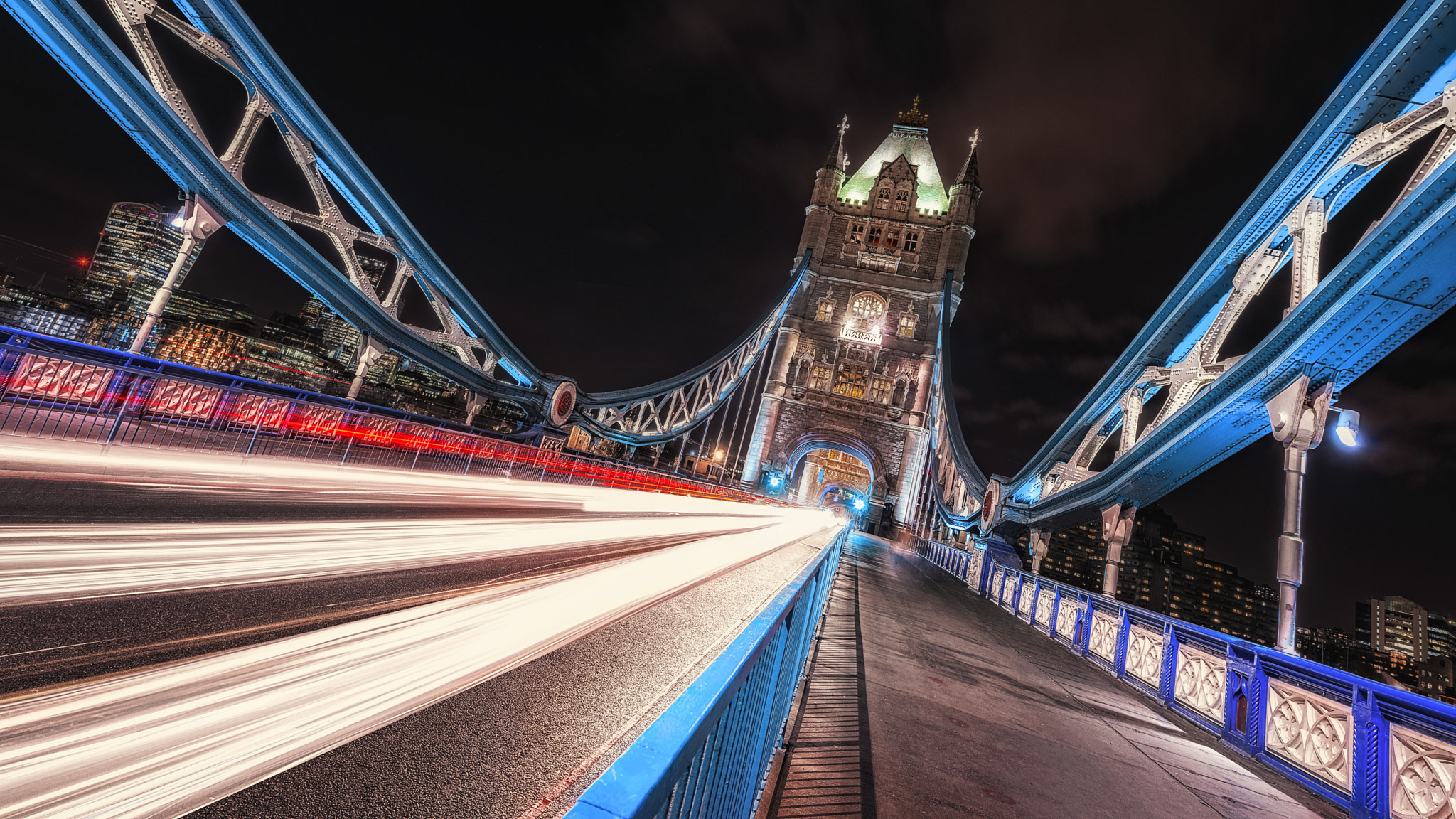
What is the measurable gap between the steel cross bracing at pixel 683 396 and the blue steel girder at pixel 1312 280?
1813 centimetres

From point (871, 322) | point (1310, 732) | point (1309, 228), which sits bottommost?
point (1310, 732)

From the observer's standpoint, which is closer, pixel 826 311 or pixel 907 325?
pixel 907 325

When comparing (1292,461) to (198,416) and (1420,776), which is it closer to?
(1420,776)

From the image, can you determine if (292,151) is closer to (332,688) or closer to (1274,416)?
(332,688)

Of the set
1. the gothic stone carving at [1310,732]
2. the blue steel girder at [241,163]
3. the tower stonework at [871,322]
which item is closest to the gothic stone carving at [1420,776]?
the gothic stone carving at [1310,732]

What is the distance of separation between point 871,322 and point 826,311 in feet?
10.5

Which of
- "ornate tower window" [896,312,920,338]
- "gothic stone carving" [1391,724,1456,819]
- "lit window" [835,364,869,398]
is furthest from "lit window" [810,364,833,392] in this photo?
"gothic stone carving" [1391,724,1456,819]

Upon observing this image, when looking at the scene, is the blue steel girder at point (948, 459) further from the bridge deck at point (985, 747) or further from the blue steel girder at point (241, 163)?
the blue steel girder at point (241, 163)

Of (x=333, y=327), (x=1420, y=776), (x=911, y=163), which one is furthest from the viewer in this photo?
(x=333, y=327)

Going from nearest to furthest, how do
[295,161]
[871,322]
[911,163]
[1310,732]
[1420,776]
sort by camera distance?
1. [1420,776]
2. [1310,732]
3. [295,161]
4. [871,322]
5. [911,163]

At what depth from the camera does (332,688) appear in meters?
2.58

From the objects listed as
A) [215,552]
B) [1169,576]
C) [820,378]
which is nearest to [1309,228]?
[215,552]

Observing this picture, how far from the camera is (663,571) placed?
693cm

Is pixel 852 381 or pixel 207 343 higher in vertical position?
pixel 852 381
